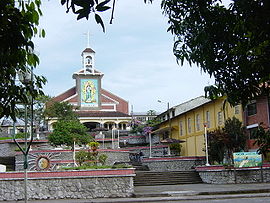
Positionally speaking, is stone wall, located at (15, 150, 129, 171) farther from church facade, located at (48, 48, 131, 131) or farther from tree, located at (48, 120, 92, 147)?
church facade, located at (48, 48, 131, 131)

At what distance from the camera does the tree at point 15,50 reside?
3.57 meters

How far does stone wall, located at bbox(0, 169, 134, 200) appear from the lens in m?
20.5

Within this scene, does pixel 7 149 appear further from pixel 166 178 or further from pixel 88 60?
pixel 88 60

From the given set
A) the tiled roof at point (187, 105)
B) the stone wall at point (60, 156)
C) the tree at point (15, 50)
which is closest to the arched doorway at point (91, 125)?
the tiled roof at point (187, 105)

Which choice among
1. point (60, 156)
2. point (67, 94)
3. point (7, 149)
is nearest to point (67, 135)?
point (60, 156)

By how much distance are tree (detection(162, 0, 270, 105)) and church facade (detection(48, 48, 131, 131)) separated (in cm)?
6190

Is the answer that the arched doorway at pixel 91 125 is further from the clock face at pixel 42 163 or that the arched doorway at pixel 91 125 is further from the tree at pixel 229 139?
the clock face at pixel 42 163

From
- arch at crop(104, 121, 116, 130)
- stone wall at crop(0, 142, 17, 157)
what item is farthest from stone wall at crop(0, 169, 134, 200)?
arch at crop(104, 121, 116, 130)

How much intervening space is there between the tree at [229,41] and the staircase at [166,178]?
23.0 metres

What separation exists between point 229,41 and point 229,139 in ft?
83.0

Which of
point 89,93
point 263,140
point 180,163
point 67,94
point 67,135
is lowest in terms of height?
point 180,163

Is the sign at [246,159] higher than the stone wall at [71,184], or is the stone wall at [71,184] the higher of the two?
the sign at [246,159]

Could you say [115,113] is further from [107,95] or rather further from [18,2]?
[18,2]

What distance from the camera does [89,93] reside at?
2781 inches
